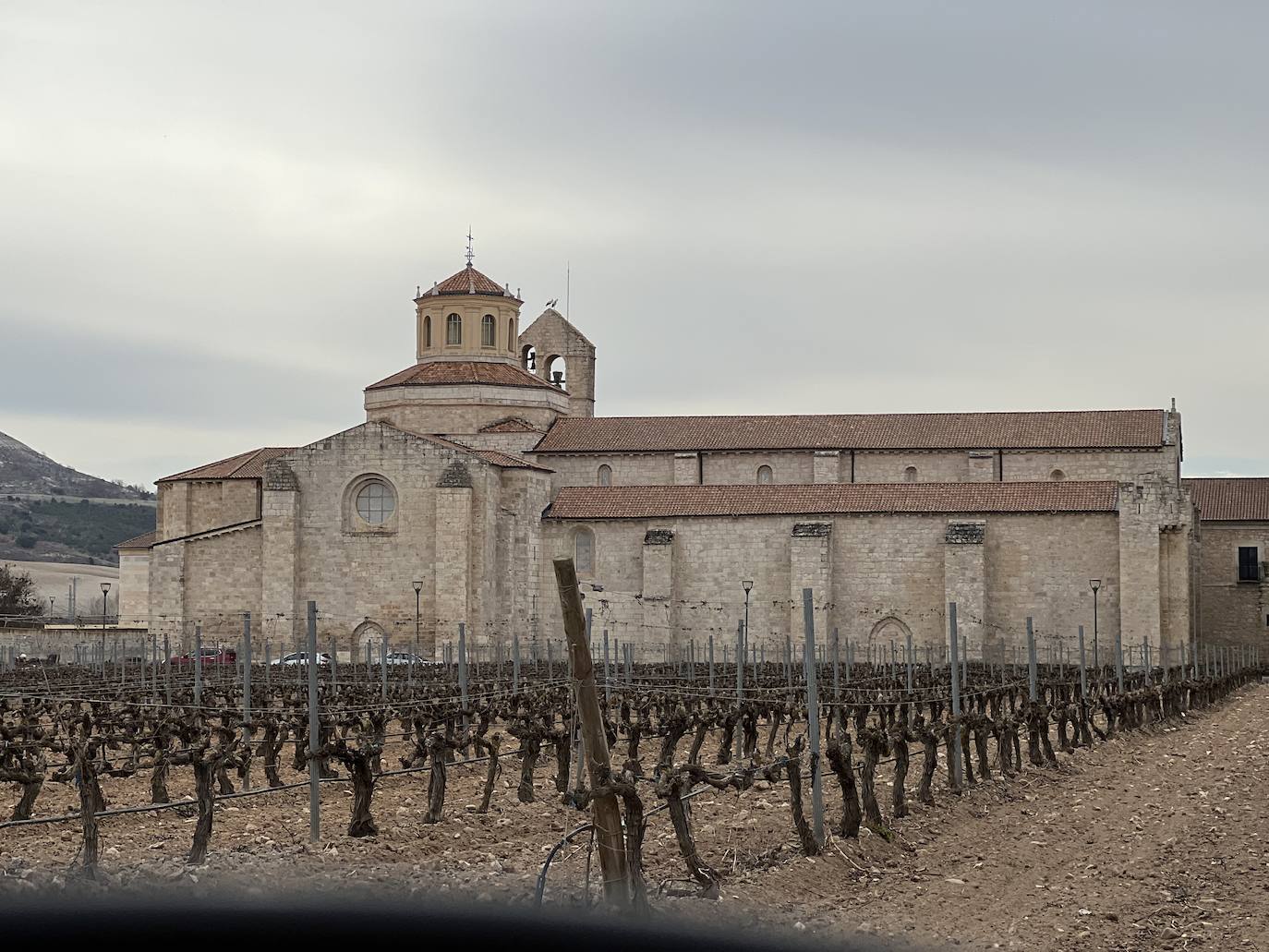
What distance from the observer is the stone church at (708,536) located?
45.5 meters

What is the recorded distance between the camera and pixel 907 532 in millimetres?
46719

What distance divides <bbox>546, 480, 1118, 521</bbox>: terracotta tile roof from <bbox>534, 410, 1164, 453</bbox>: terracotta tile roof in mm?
3064

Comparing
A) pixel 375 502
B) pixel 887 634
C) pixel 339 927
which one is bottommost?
pixel 887 634

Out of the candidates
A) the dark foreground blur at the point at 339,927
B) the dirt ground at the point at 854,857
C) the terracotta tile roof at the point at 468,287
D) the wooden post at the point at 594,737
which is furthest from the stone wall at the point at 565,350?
the dark foreground blur at the point at 339,927

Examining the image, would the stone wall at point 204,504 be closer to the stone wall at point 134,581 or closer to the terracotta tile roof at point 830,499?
the stone wall at point 134,581

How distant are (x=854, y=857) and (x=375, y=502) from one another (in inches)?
1474

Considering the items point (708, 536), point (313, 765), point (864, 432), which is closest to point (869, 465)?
point (864, 432)

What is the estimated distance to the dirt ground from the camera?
30.9 ft

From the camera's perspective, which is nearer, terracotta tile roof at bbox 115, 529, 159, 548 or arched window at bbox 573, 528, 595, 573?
arched window at bbox 573, 528, 595, 573

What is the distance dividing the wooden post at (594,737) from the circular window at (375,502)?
134 feet

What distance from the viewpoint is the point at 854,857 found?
1215 cm

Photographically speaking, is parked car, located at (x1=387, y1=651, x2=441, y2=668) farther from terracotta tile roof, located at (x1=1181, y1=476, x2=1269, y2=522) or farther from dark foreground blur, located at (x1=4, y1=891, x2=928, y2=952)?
dark foreground blur, located at (x1=4, y1=891, x2=928, y2=952)

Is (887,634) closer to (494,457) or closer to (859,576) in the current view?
(859,576)

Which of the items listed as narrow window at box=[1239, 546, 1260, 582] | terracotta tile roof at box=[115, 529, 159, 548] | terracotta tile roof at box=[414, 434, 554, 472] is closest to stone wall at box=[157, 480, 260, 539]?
terracotta tile roof at box=[115, 529, 159, 548]
